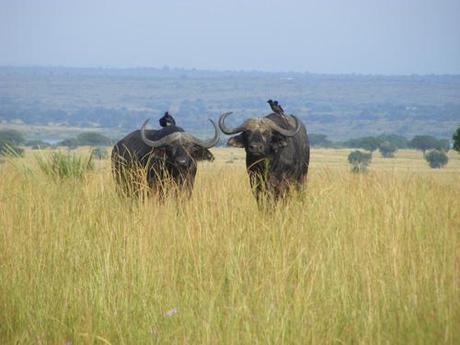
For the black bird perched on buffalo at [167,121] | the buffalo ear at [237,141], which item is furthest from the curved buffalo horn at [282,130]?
the black bird perched on buffalo at [167,121]

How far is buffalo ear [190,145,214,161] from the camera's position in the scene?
34.8 feet

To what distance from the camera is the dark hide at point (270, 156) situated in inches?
378

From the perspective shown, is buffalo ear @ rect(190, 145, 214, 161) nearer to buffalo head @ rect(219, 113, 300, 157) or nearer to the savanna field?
buffalo head @ rect(219, 113, 300, 157)

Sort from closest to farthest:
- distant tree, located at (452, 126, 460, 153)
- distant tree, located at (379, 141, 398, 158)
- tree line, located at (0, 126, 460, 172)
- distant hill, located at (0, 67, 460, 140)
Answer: distant tree, located at (452, 126, 460, 153) → tree line, located at (0, 126, 460, 172) → distant tree, located at (379, 141, 398, 158) → distant hill, located at (0, 67, 460, 140)

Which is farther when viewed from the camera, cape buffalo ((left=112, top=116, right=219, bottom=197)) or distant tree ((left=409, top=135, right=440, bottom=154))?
distant tree ((left=409, top=135, right=440, bottom=154))

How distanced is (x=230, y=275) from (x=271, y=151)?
4343 mm

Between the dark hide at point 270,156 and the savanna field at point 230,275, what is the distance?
142 centimetres

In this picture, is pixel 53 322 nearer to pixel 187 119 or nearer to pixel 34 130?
pixel 34 130

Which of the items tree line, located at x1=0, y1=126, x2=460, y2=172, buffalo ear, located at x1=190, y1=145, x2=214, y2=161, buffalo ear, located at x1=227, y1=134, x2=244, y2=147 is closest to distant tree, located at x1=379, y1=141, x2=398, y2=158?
tree line, located at x1=0, y1=126, x2=460, y2=172

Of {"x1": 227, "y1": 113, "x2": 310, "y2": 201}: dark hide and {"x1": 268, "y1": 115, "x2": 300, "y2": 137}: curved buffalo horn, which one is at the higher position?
{"x1": 268, "y1": 115, "x2": 300, "y2": 137}: curved buffalo horn

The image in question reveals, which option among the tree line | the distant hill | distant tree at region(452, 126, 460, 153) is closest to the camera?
distant tree at region(452, 126, 460, 153)

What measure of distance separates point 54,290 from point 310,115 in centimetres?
15582

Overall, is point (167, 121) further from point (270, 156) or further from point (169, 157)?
point (270, 156)

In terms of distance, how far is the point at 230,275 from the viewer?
571 cm
